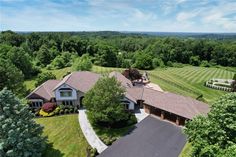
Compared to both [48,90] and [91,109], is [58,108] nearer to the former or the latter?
[48,90]

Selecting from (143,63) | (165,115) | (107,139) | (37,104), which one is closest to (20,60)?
(37,104)

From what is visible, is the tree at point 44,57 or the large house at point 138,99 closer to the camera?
the large house at point 138,99

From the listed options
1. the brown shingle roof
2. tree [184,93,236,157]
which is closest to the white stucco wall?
the brown shingle roof

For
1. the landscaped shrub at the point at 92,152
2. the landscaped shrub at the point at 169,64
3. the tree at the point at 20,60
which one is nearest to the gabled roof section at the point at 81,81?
the landscaped shrub at the point at 92,152

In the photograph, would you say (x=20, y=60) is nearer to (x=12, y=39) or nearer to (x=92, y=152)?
(x=12, y=39)

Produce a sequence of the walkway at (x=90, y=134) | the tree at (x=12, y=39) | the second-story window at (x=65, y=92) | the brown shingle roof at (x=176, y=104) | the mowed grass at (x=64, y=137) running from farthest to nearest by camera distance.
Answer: the tree at (x=12, y=39) < the second-story window at (x=65, y=92) < the brown shingle roof at (x=176, y=104) < the walkway at (x=90, y=134) < the mowed grass at (x=64, y=137)

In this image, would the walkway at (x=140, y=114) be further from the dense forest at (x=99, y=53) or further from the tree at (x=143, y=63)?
the tree at (x=143, y=63)

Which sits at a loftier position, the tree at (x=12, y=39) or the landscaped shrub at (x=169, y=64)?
the tree at (x=12, y=39)
